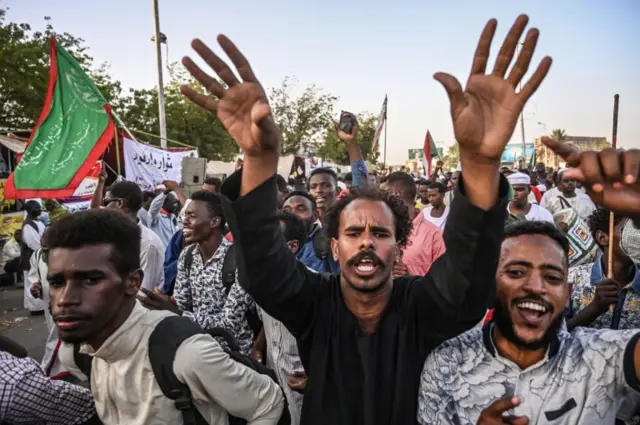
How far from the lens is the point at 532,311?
1652mm

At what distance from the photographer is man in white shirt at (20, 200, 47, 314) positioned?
690cm

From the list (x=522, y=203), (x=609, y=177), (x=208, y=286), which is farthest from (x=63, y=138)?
(x=609, y=177)

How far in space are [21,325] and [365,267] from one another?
A: 6.63 m

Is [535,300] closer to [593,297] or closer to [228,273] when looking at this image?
[593,297]

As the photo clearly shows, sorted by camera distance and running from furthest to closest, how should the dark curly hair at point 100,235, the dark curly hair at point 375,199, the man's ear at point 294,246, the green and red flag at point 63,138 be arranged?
the green and red flag at point 63,138 → the man's ear at point 294,246 → the dark curly hair at point 375,199 → the dark curly hair at point 100,235

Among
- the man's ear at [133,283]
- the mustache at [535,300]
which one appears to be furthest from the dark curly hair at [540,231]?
the man's ear at [133,283]

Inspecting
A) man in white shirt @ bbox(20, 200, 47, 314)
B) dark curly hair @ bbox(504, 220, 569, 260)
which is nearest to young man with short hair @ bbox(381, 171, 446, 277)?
dark curly hair @ bbox(504, 220, 569, 260)

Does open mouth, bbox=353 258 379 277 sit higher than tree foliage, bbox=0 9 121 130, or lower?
lower

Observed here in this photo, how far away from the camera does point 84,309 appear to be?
1.62m

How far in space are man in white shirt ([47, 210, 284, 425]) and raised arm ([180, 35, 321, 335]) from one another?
294 mm

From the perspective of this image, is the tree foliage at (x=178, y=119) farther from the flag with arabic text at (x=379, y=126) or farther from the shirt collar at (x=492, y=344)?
the shirt collar at (x=492, y=344)

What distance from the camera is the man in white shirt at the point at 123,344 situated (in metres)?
1.60

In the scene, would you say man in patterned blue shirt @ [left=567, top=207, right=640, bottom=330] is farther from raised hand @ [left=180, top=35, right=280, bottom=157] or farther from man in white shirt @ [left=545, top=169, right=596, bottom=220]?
man in white shirt @ [left=545, top=169, right=596, bottom=220]

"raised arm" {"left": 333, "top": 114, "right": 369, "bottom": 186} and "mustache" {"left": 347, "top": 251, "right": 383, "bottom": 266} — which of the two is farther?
"raised arm" {"left": 333, "top": 114, "right": 369, "bottom": 186}
